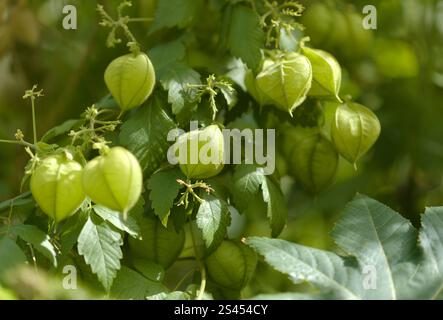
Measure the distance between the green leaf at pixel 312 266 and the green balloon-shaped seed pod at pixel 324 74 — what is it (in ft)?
1.42

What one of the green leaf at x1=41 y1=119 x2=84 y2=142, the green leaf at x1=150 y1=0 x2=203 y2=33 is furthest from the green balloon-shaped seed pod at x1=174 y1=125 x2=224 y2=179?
the green leaf at x1=150 y1=0 x2=203 y2=33

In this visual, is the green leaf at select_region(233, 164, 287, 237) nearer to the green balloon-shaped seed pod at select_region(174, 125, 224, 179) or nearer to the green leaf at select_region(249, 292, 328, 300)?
the green balloon-shaped seed pod at select_region(174, 125, 224, 179)

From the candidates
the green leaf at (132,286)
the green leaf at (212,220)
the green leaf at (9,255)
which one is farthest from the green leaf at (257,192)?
the green leaf at (9,255)

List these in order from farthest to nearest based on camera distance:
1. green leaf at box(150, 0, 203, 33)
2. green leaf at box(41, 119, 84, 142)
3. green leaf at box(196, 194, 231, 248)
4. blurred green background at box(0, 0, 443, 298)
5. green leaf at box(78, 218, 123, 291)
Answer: blurred green background at box(0, 0, 443, 298) → green leaf at box(150, 0, 203, 33) → green leaf at box(41, 119, 84, 142) → green leaf at box(196, 194, 231, 248) → green leaf at box(78, 218, 123, 291)

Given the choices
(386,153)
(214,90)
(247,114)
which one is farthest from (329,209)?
(214,90)

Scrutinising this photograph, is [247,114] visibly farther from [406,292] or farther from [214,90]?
[406,292]

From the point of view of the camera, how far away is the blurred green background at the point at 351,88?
253 centimetres

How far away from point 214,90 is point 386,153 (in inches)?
50.9

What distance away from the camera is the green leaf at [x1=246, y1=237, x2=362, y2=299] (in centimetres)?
153

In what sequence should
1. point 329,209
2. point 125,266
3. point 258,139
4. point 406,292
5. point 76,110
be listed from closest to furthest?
point 406,292, point 125,266, point 258,139, point 76,110, point 329,209

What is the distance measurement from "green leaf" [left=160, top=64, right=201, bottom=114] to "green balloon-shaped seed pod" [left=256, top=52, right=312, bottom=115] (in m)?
0.16

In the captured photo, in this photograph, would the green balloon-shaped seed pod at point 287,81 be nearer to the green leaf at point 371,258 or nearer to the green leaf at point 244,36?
the green leaf at point 244,36

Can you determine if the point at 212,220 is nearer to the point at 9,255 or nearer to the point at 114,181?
the point at 114,181
